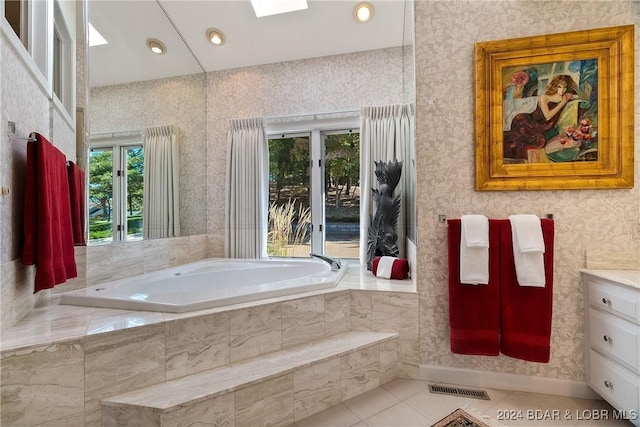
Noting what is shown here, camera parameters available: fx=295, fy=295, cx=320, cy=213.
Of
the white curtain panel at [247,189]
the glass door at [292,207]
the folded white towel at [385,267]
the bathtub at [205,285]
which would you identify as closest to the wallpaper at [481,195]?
the folded white towel at [385,267]

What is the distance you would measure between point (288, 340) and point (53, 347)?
113 cm

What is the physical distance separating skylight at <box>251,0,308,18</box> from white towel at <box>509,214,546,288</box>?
2.63 metres

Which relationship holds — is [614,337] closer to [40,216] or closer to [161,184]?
[40,216]

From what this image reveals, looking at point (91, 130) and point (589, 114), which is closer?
point (589, 114)

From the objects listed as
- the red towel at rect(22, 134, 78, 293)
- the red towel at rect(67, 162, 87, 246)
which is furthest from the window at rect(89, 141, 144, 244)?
the red towel at rect(22, 134, 78, 293)

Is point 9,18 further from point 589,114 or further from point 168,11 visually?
point 589,114

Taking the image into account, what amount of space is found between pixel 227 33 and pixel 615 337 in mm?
3854

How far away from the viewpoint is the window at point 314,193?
329cm

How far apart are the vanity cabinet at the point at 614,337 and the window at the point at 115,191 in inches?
133

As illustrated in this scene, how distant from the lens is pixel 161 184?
2986 mm

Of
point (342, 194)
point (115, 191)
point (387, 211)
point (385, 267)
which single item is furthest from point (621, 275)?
point (115, 191)

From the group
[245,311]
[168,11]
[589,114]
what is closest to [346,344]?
[245,311]

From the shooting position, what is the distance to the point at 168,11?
2.90m

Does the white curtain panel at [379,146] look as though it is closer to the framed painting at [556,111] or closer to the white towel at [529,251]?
the framed painting at [556,111]
